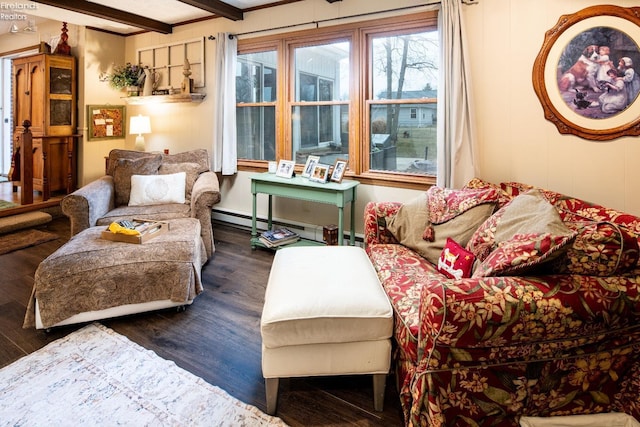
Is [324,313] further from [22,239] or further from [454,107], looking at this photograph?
[22,239]

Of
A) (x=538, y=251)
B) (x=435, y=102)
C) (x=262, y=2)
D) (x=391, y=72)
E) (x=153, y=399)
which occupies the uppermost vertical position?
(x=262, y=2)

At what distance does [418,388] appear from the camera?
4.68 ft

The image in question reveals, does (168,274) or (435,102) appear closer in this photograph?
(168,274)

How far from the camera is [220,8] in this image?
4012mm

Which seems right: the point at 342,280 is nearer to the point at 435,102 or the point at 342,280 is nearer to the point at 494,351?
the point at 494,351

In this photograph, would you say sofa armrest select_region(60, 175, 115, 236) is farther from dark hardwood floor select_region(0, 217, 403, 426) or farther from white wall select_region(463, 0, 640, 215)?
white wall select_region(463, 0, 640, 215)

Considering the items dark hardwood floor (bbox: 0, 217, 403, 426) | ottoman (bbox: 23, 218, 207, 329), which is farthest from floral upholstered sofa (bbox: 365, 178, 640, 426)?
ottoman (bbox: 23, 218, 207, 329)

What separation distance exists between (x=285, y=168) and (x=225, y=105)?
1.14 m

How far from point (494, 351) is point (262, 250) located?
284cm

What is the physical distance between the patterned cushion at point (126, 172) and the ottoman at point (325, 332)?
2564 millimetres

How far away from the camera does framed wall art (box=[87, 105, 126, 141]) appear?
17.4 ft

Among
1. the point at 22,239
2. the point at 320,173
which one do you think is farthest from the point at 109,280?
the point at 22,239

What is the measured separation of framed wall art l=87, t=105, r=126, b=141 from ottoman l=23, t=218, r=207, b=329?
3.26 metres

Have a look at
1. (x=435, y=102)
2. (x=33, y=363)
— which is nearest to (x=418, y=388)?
(x=33, y=363)
